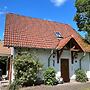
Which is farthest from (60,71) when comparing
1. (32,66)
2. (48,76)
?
(32,66)

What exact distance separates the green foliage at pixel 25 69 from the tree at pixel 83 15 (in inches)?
322

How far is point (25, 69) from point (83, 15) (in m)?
9.85

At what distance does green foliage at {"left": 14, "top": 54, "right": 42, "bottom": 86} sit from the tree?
818 centimetres

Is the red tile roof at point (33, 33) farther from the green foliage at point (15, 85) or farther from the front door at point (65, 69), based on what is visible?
the green foliage at point (15, 85)

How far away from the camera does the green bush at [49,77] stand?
17.5 m

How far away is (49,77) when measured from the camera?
57.8ft

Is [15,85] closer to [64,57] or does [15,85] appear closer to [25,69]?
[25,69]

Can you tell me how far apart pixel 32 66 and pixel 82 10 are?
9.30 meters

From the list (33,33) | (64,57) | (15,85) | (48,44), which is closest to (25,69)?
(15,85)

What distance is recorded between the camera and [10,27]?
1964cm

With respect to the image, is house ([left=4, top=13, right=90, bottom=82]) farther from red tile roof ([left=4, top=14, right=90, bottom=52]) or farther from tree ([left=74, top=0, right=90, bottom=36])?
tree ([left=74, top=0, right=90, bottom=36])

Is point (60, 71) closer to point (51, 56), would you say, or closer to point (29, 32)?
point (51, 56)

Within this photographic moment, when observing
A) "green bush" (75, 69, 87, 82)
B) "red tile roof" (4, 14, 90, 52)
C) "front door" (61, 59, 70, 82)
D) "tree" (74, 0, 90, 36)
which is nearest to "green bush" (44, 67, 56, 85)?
"red tile roof" (4, 14, 90, 52)

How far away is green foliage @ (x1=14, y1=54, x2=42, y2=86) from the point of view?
54.4ft
